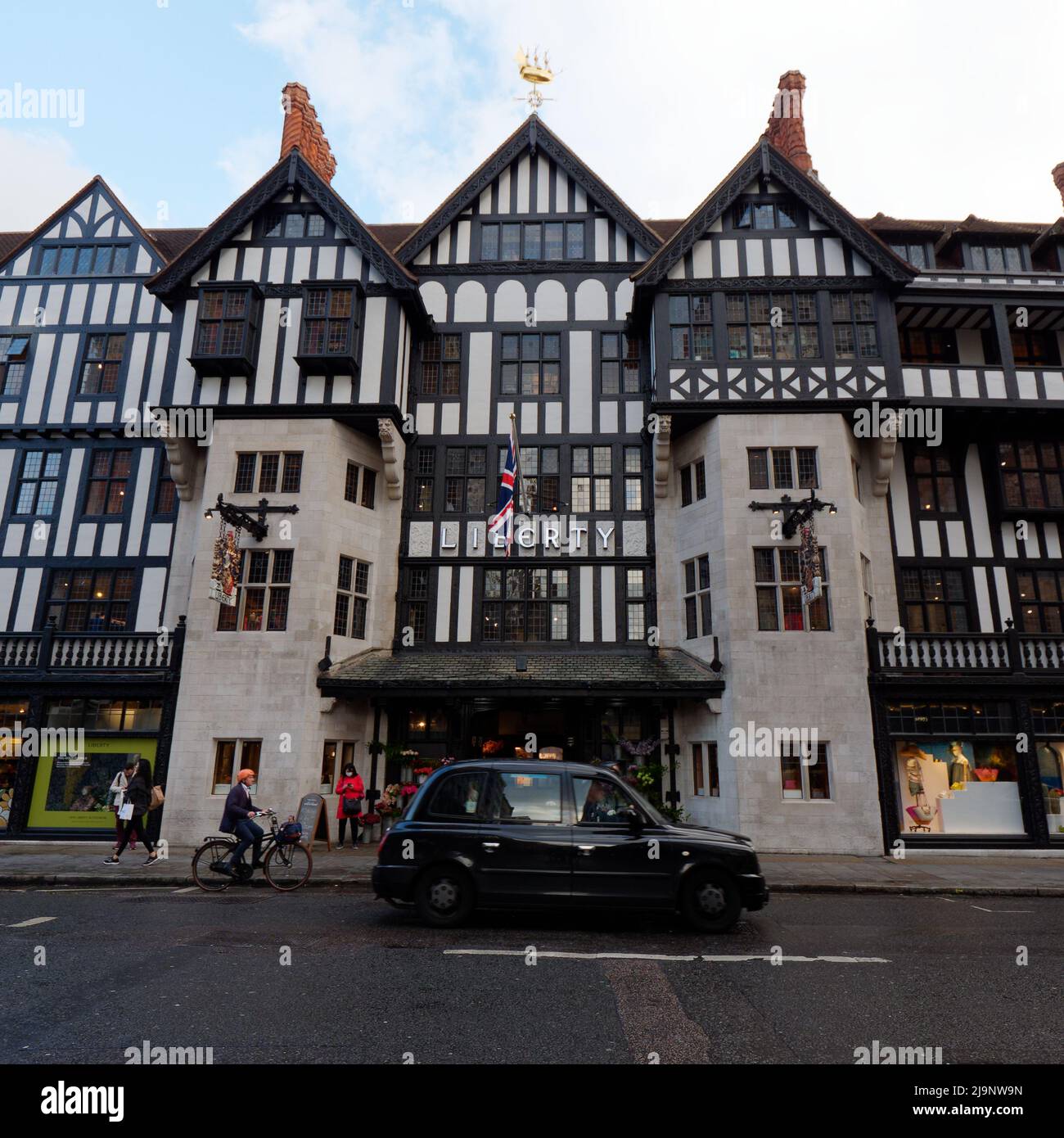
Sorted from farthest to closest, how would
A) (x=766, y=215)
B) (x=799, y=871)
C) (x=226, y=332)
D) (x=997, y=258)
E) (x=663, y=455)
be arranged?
(x=997, y=258), (x=766, y=215), (x=663, y=455), (x=226, y=332), (x=799, y=871)

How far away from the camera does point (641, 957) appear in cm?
711

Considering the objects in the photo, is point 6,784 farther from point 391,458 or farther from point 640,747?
point 640,747

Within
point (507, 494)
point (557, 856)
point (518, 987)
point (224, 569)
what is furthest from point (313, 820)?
point (518, 987)

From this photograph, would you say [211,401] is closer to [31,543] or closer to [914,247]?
[31,543]

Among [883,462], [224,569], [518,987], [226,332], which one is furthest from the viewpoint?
[226,332]

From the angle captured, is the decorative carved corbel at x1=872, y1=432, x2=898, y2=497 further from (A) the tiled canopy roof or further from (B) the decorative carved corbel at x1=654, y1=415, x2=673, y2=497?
(A) the tiled canopy roof

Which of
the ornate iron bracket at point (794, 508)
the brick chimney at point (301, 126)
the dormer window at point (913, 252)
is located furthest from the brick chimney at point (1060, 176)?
the brick chimney at point (301, 126)

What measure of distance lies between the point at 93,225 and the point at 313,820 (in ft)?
65.9

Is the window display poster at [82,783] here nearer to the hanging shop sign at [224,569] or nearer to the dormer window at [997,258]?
the hanging shop sign at [224,569]

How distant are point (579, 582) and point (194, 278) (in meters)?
14.0

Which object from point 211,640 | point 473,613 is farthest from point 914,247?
point 211,640

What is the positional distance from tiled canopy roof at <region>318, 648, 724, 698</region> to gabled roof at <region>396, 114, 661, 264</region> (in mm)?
12159

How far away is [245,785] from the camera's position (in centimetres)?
1134

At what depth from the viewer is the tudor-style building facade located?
16.4m
